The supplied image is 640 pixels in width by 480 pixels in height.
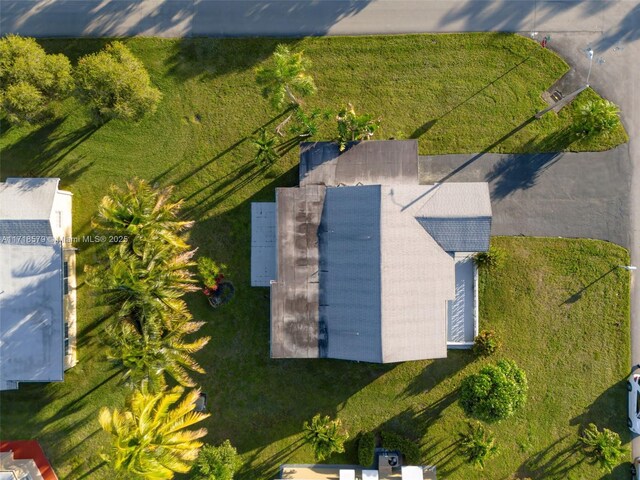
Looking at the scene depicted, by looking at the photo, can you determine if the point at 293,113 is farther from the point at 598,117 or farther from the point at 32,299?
the point at 32,299

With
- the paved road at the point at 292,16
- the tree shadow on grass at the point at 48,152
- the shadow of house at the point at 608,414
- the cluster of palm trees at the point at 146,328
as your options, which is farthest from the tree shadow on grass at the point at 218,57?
the shadow of house at the point at 608,414

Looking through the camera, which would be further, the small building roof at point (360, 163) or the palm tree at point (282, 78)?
the small building roof at point (360, 163)

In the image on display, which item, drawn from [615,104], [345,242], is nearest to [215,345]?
[345,242]

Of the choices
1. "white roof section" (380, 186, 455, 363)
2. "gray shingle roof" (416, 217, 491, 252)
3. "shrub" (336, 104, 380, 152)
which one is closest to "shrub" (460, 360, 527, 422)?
"white roof section" (380, 186, 455, 363)

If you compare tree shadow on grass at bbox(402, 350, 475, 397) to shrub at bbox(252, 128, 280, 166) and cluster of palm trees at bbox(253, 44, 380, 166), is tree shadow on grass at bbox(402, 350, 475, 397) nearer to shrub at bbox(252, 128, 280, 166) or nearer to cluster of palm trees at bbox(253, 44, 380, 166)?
cluster of palm trees at bbox(253, 44, 380, 166)

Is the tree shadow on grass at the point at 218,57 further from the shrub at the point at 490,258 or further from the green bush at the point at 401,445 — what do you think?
the green bush at the point at 401,445

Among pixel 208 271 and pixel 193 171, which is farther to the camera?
pixel 193 171

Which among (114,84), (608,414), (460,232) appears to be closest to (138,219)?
(114,84)
